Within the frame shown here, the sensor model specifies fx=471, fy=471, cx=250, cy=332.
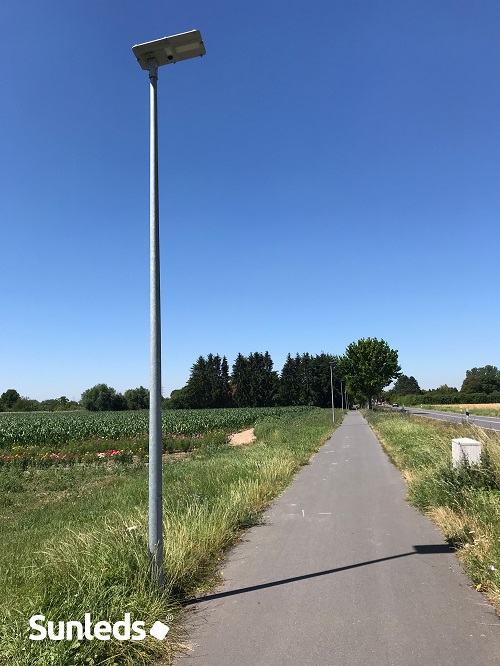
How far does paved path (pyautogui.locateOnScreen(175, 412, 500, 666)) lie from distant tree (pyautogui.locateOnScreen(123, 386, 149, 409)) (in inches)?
5100

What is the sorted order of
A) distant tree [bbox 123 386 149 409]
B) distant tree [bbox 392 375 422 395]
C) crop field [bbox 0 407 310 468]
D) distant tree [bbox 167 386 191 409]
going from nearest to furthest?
crop field [bbox 0 407 310 468]
distant tree [bbox 167 386 191 409]
distant tree [bbox 123 386 149 409]
distant tree [bbox 392 375 422 395]

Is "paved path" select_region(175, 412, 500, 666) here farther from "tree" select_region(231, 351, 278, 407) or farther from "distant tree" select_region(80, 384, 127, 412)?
"distant tree" select_region(80, 384, 127, 412)

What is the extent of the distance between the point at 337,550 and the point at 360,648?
2.71 metres

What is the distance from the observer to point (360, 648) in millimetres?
3648

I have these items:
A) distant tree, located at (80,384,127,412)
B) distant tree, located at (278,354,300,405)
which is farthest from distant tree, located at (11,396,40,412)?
distant tree, located at (278,354,300,405)

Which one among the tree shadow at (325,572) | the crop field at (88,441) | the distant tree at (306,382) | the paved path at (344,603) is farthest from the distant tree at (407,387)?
the tree shadow at (325,572)

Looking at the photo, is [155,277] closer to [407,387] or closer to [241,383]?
[241,383]

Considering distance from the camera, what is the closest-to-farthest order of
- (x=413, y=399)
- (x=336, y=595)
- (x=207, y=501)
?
(x=336, y=595), (x=207, y=501), (x=413, y=399)

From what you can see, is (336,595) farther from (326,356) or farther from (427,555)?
(326,356)

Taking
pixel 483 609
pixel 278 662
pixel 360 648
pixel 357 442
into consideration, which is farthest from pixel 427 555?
pixel 357 442

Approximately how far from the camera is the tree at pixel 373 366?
64.0m

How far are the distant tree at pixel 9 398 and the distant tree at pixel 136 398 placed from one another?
43.2 m

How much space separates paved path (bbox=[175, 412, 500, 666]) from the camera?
360cm

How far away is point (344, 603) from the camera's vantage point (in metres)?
4.51
